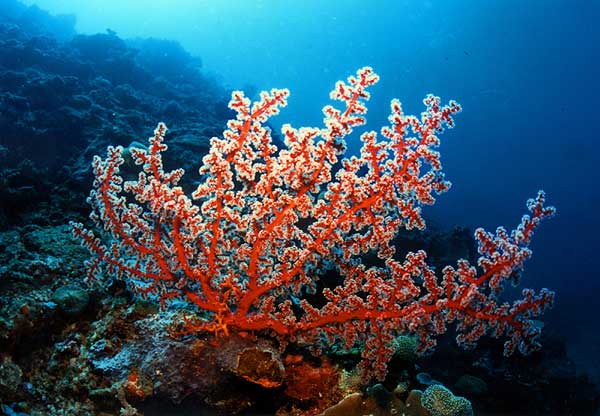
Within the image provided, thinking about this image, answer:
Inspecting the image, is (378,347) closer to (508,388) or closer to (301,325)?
(301,325)

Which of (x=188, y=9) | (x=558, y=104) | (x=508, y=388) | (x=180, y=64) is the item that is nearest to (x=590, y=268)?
(x=558, y=104)

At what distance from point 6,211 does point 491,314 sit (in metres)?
7.44

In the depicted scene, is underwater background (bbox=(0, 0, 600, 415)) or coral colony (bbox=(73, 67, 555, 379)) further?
underwater background (bbox=(0, 0, 600, 415))

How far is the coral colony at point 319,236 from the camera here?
2861mm

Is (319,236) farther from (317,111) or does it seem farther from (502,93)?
(317,111)

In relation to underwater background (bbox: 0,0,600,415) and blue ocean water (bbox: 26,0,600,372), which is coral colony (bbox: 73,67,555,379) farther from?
blue ocean water (bbox: 26,0,600,372)

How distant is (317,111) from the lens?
106250mm

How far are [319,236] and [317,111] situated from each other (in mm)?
107454

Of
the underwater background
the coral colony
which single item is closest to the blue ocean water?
the underwater background

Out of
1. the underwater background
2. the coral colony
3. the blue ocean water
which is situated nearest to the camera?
the coral colony

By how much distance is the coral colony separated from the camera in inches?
113

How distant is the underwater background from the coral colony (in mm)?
824

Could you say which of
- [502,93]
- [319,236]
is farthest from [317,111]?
[319,236]

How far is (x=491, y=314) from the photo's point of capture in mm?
2846
